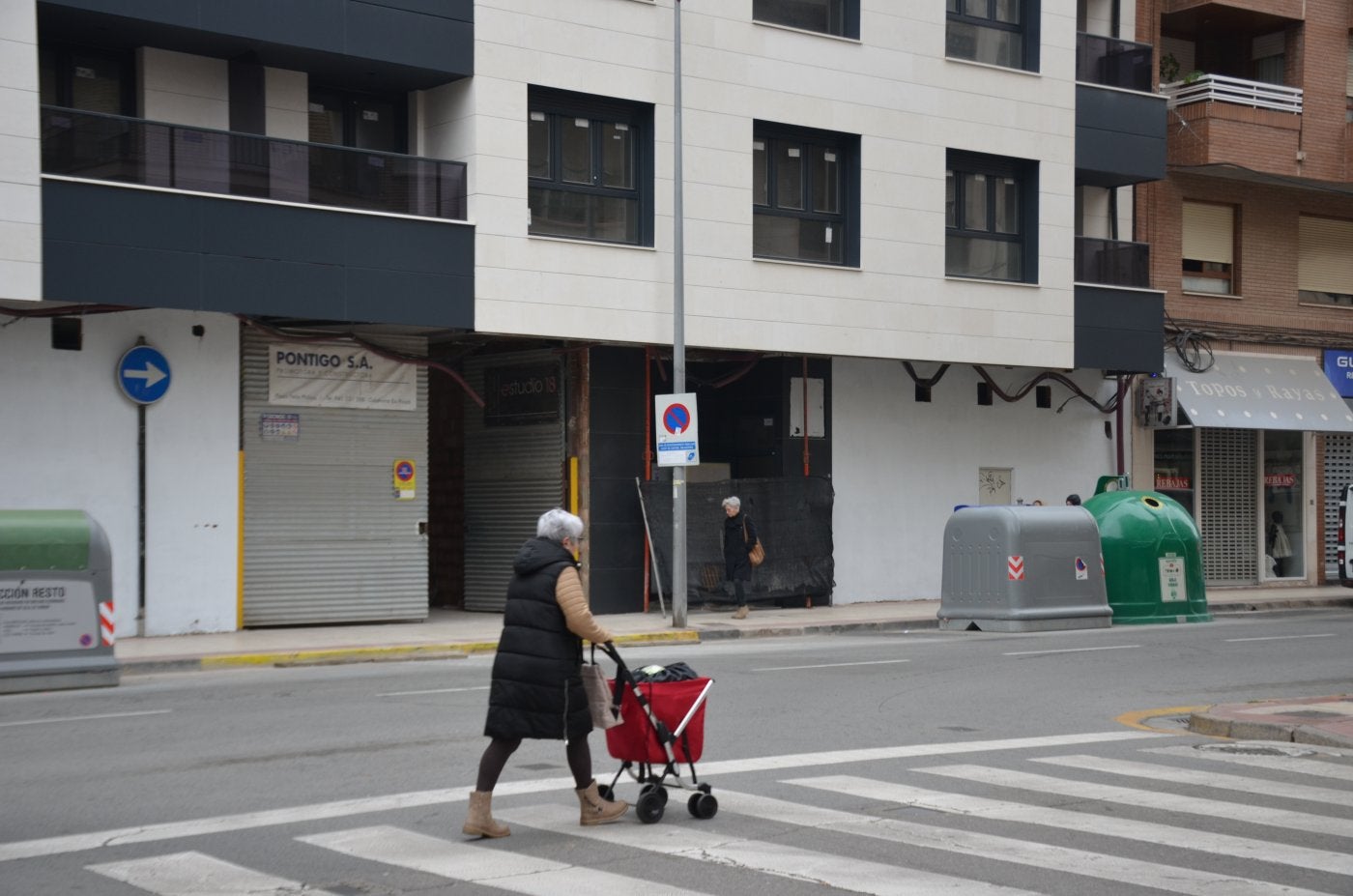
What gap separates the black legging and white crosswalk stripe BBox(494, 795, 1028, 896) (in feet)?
1.03

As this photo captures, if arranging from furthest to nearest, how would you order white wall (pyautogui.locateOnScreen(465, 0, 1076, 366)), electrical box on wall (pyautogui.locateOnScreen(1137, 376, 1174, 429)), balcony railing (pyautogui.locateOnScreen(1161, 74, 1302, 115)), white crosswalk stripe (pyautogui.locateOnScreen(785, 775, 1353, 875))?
1. balcony railing (pyautogui.locateOnScreen(1161, 74, 1302, 115))
2. electrical box on wall (pyautogui.locateOnScreen(1137, 376, 1174, 429))
3. white wall (pyautogui.locateOnScreen(465, 0, 1076, 366))
4. white crosswalk stripe (pyautogui.locateOnScreen(785, 775, 1353, 875))

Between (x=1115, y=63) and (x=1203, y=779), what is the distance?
22.1 m

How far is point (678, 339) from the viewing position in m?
22.5

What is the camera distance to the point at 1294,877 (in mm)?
7730

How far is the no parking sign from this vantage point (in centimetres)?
2205

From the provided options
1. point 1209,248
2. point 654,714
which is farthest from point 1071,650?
point 1209,248

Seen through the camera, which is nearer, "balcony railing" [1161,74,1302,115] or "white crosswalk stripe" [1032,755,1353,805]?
"white crosswalk stripe" [1032,755,1353,805]

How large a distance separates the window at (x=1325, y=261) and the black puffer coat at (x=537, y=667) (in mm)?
28186

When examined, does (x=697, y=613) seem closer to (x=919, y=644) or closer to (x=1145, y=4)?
(x=919, y=644)

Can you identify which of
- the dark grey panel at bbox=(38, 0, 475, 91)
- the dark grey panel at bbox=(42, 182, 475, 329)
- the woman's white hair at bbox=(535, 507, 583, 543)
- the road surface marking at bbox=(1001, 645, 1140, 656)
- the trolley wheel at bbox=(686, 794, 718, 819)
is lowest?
the road surface marking at bbox=(1001, 645, 1140, 656)

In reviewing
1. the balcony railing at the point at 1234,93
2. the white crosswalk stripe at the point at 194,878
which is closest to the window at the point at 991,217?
the balcony railing at the point at 1234,93

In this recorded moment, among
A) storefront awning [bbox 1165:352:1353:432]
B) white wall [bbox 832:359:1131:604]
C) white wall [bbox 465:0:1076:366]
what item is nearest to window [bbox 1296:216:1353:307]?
storefront awning [bbox 1165:352:1353:432]

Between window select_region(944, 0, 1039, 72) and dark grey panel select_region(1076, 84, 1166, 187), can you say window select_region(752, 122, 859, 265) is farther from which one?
dark grey panel select_region(1076, 84, 1166, 187)

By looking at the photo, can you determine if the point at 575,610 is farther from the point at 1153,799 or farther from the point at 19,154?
the point at 19,154
